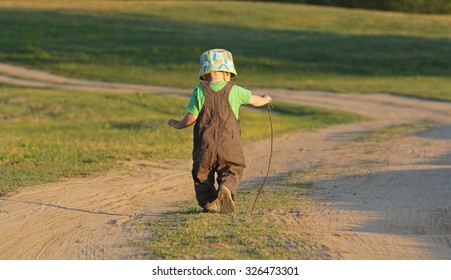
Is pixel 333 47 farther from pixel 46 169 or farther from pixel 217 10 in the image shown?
pixel 46 169

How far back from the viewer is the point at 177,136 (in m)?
18.6

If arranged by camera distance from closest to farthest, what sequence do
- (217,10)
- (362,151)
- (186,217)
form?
1. (186,217)
2. (362,151)
3. (217,10)

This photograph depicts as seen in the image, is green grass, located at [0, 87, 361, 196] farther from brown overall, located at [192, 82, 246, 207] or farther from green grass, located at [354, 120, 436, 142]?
brown overall, located at [192, 82, 246, 207]

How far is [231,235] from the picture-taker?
26.8ft

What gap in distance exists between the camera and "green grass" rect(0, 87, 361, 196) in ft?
45.9

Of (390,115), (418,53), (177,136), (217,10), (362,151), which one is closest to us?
(362,151)

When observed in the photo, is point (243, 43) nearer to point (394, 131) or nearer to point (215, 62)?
point (394, 131)

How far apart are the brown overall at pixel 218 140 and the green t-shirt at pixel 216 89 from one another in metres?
0.03

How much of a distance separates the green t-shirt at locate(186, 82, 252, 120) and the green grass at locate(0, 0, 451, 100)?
67.6ft

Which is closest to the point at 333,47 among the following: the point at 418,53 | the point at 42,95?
the point at 418,53

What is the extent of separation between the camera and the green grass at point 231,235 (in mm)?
7555

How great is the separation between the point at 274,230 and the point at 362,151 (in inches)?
298

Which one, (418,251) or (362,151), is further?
(362,151)

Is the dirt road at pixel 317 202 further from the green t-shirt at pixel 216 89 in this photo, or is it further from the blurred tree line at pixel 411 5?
the blurred tree line at pixel 411 5
